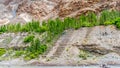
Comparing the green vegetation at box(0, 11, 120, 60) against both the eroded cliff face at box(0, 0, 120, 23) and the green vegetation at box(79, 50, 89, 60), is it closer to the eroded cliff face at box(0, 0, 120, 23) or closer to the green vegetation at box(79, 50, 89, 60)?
the green vegetation at box(79, 50, 89, 60)

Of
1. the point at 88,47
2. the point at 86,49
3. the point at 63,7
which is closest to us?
the point at 86,49

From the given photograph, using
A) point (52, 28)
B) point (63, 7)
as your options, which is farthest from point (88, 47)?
point (63, 7)

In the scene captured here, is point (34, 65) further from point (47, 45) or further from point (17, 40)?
point (17, 40)

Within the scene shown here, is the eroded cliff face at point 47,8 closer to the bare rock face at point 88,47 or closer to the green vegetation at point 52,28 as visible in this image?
the green vegetation at point 52,28

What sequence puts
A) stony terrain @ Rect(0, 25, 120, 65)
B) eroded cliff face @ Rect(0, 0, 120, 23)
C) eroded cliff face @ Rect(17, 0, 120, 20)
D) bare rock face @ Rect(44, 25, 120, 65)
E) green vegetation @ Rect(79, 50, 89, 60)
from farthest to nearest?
1. eroded cliff face @ Rect(0, 0, 120, 23)
2. eroded cliff face @ Rect(17, 0, 120, 20)
3. green vegetation @ Rect(79, 50, 89, 60)
4. bare rock face @ Rect(44, 25, 120, 65)
5. stony terrain @ Rect(0, 25, 120, 65)

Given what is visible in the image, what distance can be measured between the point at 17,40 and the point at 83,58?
73.5ft

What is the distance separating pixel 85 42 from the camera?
248ft

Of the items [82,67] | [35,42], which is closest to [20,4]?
[35,42]

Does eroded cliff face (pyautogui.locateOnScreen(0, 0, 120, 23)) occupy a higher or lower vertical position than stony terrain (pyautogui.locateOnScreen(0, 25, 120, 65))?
higher

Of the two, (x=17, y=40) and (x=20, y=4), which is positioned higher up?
(x=20, y=4)

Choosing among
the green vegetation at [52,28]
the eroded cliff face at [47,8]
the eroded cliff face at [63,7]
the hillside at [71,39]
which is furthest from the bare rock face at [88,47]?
the eroded cliff face at [47,8]

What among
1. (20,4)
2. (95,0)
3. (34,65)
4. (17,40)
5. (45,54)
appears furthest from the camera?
(20,4)

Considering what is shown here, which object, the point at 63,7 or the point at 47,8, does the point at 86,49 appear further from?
the point at 47,8

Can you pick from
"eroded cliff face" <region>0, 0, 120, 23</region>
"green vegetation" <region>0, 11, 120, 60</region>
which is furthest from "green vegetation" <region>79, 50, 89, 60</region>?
"eroded cliff face" <region>0, 0, 120, 23</region>
